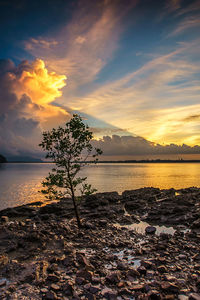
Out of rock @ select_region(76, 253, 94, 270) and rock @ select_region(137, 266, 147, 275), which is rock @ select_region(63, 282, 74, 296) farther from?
rock @ select_region(137, 266, 147, 275)

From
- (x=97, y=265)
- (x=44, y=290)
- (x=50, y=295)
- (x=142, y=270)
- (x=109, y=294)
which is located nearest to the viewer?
(x=50, y=295)

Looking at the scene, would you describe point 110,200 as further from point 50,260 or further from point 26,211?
point 50,260

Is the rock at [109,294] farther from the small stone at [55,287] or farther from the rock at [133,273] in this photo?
the small stone at [55,287]

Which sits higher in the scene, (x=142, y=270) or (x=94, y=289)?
(x=94, y=289)

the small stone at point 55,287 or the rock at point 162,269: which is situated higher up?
the small stone at point 55,287

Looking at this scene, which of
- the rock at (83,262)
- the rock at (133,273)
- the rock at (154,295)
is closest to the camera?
the rock at (154,295)

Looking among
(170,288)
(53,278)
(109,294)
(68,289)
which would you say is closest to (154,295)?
(170,288)

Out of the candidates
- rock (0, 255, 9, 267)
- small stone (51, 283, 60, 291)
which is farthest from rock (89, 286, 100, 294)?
rock (0, 255, 9, 267)

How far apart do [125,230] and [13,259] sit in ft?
34.5

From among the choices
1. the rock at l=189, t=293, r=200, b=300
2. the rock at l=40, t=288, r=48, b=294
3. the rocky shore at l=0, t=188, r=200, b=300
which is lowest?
the rocky shore at l=0, t=188, r=200, b=300

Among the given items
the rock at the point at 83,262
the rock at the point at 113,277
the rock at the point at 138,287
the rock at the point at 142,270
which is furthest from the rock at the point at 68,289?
the rock at the point at 142,270

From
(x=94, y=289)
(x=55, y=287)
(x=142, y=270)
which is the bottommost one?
(x=142, y=270)

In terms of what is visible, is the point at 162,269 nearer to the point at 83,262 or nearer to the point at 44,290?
the point at 83,262

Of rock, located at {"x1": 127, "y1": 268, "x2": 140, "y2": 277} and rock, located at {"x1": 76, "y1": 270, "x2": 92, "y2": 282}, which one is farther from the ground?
rock, located at {"x1": 76, "y1": 270, "x2": 92, "y2": 282}
